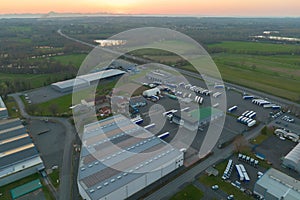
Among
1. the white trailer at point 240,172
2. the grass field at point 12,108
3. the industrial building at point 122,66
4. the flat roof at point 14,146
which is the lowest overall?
the grass field at point 12,108

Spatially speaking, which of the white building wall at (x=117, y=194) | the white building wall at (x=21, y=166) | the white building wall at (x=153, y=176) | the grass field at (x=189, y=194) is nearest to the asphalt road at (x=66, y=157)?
the white building wall at (x=21, y=166)

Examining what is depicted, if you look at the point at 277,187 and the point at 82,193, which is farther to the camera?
the point at 82,193

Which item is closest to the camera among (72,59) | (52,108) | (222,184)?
(222,184)

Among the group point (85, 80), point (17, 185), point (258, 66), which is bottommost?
point (17, 185)

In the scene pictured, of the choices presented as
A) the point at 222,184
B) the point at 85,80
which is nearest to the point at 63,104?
the point at 85,80

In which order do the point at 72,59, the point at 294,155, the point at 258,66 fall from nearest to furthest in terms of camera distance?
the point at 294,155
the point at 258,66
the point at 72,59

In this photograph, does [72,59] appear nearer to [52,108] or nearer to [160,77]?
[160,77]

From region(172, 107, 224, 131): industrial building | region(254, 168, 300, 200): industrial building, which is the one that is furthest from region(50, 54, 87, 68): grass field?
region(254, 168, 300, 200): industrial building

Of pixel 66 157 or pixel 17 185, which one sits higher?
pixel 66 157

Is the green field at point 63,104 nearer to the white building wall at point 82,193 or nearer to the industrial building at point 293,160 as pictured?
the white building wall at point 82,193
